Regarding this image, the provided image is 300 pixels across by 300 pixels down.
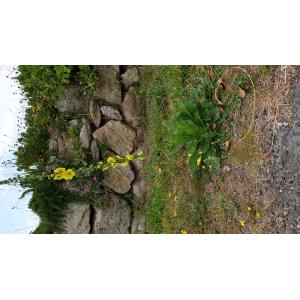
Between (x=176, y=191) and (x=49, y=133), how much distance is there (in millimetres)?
937

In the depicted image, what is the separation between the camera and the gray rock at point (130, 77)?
295 cm

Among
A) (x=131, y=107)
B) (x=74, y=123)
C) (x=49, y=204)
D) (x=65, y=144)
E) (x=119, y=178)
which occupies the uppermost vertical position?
(x=131, y=107)

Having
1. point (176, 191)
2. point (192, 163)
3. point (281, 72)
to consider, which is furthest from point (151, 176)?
point (281, 72)

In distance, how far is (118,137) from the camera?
305 centimetres

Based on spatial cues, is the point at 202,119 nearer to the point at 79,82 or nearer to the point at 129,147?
the point at 129,147

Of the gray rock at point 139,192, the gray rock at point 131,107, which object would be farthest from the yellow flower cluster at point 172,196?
the gray rock at point 131,107

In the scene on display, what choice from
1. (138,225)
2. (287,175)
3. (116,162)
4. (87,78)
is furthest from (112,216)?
(287,175)

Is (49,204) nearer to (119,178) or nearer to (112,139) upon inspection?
(119,178)

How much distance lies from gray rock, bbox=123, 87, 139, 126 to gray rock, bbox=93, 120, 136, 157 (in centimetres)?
7

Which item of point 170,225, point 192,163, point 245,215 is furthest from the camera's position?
point 170,225

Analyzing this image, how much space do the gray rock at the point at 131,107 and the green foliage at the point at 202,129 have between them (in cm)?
47

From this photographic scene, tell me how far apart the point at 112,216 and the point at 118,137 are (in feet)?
1.79

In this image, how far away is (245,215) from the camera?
254cm

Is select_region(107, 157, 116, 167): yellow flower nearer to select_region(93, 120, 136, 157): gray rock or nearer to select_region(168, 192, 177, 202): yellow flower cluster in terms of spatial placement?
select_region(93, 120, 136, 157): gray rock
